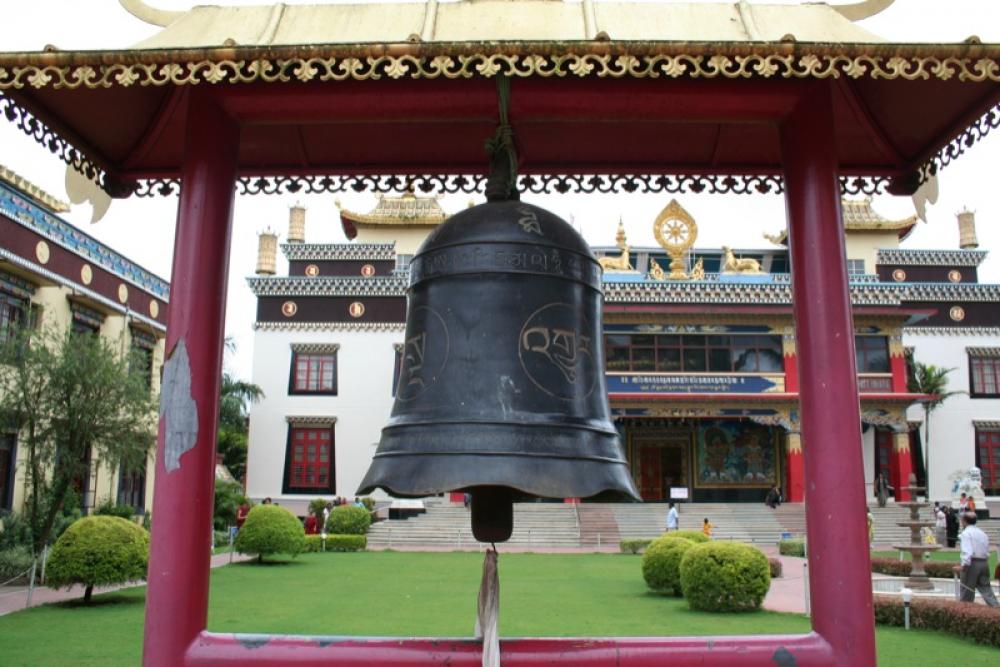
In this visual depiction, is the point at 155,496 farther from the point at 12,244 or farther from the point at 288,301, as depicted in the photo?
the point at 288,301

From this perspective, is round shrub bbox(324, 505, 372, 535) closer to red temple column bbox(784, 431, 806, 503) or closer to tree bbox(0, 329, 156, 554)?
tree bbox(0, 329, 156, 554)

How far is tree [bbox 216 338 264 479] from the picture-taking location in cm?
3834

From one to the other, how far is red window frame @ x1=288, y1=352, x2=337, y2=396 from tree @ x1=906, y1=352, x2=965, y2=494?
884 inches

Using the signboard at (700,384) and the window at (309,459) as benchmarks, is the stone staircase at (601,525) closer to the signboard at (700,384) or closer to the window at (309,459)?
the signboard at (700,384)

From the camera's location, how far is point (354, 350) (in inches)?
1404

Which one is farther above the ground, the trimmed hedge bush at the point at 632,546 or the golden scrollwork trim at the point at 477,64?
the golden scrollwork trim at the point at 477,64

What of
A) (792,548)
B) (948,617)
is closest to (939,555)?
(792,548)

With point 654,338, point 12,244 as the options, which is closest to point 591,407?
point 12,244

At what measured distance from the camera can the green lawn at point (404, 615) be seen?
991 cm

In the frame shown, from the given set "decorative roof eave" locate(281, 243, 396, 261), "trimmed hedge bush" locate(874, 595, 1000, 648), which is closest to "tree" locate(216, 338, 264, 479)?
"decorative roof eave" locate(281, 243, 396, 261)

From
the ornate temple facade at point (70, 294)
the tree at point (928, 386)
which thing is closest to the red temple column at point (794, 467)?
the tree at point (928, 386)

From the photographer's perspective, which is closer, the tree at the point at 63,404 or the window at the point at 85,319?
the tree at the point at 63,404

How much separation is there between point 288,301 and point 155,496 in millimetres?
33123

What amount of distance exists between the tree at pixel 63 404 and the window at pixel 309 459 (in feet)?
52.1
